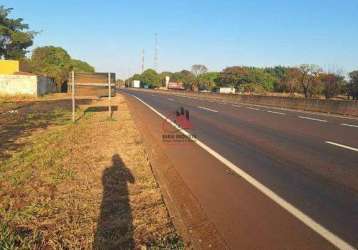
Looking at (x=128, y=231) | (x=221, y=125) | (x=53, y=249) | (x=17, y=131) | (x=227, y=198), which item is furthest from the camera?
(x=221, y=125)

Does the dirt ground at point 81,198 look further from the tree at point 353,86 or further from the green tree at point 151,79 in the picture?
the green tree at point 151,79

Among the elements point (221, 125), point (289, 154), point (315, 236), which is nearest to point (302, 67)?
point (221, 125)

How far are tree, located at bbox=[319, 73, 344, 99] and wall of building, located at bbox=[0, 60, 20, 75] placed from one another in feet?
185

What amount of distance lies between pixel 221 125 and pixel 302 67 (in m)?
77.8

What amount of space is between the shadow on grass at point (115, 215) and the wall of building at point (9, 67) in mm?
50885

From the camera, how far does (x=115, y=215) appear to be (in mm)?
5902

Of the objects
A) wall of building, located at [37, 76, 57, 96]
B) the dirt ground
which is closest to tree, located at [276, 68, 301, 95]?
wall of building, located at [37, 76, 57, 96]

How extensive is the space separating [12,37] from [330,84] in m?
60.7

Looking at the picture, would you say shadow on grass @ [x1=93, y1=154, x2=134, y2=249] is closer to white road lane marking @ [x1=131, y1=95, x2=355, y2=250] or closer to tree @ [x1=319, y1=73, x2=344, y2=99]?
white road lane marking @ [x1=131, y1=95, x2=355, y2=250]

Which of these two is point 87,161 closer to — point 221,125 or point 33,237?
point 33,237

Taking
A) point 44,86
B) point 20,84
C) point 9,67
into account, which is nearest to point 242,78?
point 9,67

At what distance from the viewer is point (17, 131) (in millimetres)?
15797

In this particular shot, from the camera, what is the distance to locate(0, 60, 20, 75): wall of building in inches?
2132

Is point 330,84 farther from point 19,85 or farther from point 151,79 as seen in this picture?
point 151,79
